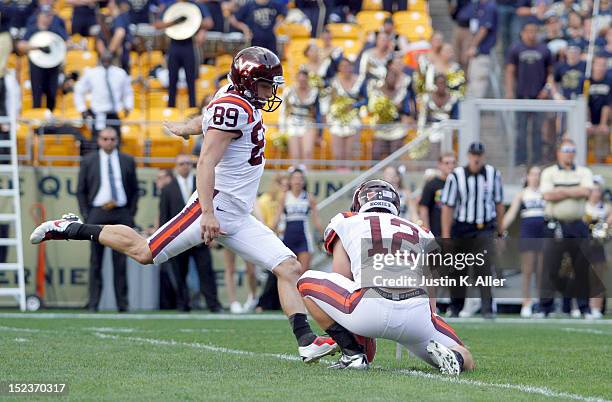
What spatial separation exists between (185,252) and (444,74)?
13.8 ft

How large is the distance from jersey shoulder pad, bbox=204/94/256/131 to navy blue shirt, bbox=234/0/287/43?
380 inches

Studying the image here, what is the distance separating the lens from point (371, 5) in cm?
1900

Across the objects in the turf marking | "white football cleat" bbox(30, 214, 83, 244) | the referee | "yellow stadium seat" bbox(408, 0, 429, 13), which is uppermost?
"yellow stadium seat" bbox(408, 0, 429, 13)

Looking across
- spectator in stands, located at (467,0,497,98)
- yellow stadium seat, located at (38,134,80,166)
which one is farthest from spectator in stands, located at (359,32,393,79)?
yellow stadium seat, located at (38,134,80,166)

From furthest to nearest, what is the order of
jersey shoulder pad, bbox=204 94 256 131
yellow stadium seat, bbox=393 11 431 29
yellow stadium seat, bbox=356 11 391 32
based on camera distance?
yellow stadium seat, bbox=356 11 391 32 < yellow stadium seat, bbox=393 11 431 29 < jersey shoulder pad, bbox=204 94 256 131

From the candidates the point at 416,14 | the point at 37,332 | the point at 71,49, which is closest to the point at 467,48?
the point at 416,14

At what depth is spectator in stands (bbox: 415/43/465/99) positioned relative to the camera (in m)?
15.4

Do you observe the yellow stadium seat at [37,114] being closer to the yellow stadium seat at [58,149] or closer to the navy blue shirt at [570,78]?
the yellow stadium seat at [58,149]

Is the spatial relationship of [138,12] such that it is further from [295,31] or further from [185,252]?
[185,252]

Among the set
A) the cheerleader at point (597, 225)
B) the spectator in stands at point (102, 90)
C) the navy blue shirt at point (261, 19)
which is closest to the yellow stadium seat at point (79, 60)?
the spectator in stands at point (102, 90)

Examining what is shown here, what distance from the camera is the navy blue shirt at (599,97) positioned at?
15.9 m

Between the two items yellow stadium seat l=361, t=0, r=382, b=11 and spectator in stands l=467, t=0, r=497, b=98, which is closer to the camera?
spectator in stands l=467, t=0, r=497, b=98

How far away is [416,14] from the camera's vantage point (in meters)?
18.4

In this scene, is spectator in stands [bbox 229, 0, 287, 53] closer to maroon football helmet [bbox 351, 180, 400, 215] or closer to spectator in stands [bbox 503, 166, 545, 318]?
spectator in stands [bbox 503, 166, 545, 318]
